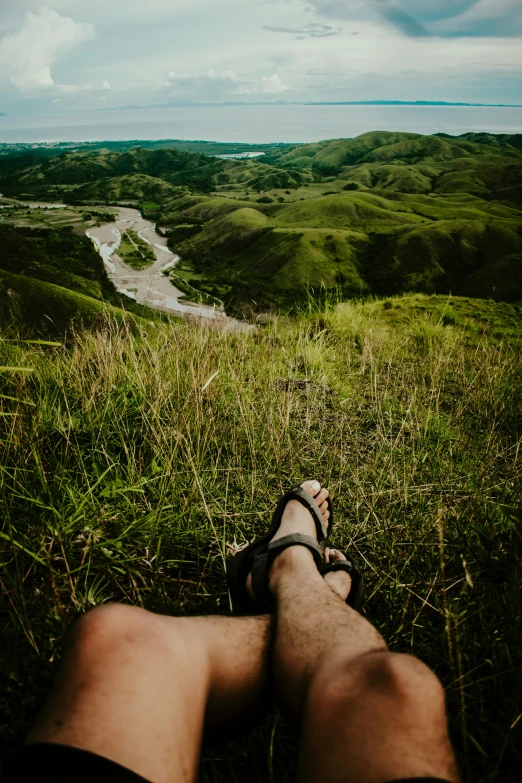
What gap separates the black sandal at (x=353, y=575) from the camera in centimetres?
200

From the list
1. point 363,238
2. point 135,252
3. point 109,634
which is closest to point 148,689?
point 109,634

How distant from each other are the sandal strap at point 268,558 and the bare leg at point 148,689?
1.39 feet

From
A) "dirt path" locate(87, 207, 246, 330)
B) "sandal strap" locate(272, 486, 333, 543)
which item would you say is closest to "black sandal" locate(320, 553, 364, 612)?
"sandal strap" locate(272, 486, 333, 543)

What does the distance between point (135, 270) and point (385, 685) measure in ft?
271

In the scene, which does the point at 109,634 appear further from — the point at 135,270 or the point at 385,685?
the point at 135,270

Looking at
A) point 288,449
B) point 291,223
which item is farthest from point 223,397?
point 291,223

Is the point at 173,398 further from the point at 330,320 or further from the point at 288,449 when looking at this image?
the point at 330,320

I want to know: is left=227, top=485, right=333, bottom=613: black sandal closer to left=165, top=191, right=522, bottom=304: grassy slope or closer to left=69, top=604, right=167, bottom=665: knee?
left=69, top=604, right=167, bottom=665: knee

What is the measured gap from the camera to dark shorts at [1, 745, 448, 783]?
0.89 metres

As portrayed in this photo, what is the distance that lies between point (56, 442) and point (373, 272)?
70.5 m

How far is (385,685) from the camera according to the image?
3.67 ft

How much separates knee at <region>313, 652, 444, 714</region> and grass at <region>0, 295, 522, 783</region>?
1.10 feet

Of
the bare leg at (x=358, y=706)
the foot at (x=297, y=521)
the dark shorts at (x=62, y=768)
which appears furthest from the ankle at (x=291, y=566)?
the dark shorts at (x=62, y=768)

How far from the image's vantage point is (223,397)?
352cm
